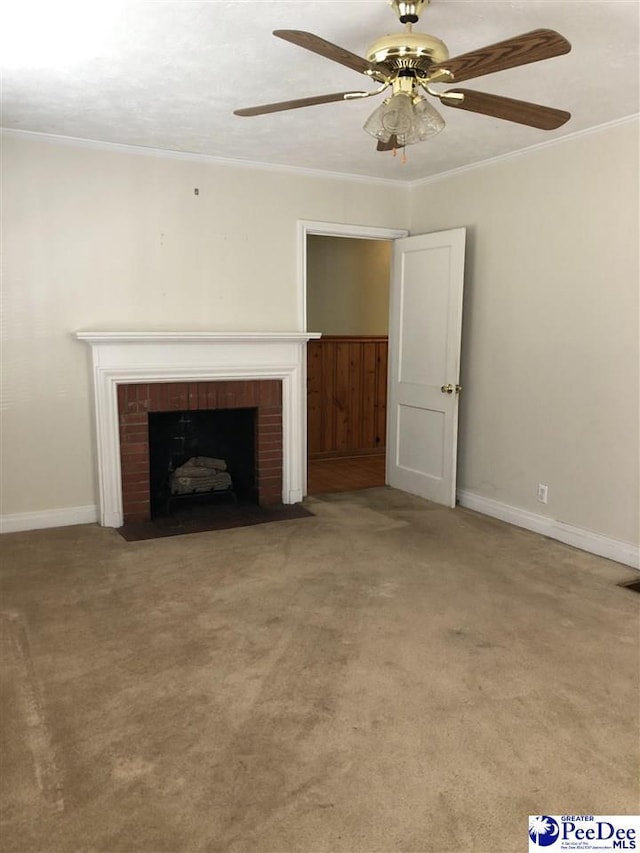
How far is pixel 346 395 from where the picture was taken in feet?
21.3

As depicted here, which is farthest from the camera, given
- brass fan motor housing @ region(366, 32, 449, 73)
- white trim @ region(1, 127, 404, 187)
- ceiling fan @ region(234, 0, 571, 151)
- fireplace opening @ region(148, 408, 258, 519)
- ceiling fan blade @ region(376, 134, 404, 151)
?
fireplace opening @ region(148, 408, 258, 519)

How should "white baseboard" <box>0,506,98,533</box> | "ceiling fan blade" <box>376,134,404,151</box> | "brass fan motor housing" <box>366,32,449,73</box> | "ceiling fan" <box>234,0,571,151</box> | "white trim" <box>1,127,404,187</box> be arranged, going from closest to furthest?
"ceiling fan" <box>234,0,571,151</box> < "brass fan motor housing" <box>366,32,449,73</box> < "ceiling fan blade" <box>376,134,404,151</box> < "white trim" <box>1,127,404,187</box> < "white baseboard" <box>0,506,98,533</box>

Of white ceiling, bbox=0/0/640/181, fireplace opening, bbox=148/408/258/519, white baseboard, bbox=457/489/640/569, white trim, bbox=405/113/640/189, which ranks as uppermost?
white ceiling, bbox=0/0/640/181

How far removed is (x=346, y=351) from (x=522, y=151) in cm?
279

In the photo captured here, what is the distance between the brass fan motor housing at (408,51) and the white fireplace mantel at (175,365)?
237cm

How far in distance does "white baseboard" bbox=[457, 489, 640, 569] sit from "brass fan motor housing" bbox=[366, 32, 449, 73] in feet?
8.89

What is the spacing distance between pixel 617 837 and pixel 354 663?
1.06 meters

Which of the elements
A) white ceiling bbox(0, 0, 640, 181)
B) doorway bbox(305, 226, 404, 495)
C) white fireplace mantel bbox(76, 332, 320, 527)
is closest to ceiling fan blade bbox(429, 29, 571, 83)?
white ceiling bbox(0, 0, 640, 181)

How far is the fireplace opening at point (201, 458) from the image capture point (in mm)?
4680

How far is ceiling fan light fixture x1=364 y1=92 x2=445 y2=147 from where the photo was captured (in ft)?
6.79

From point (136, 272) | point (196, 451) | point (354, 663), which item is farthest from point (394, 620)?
point (136, 272)

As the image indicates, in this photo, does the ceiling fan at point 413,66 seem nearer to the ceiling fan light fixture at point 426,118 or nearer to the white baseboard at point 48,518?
the ceiling fan light fixture at point 426,118

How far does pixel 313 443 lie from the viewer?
6371 millimetres

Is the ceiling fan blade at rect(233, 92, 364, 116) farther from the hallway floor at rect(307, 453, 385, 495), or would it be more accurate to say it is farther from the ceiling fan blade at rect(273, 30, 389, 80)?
the hallway floor at rect(307, 453, 385, 495)
